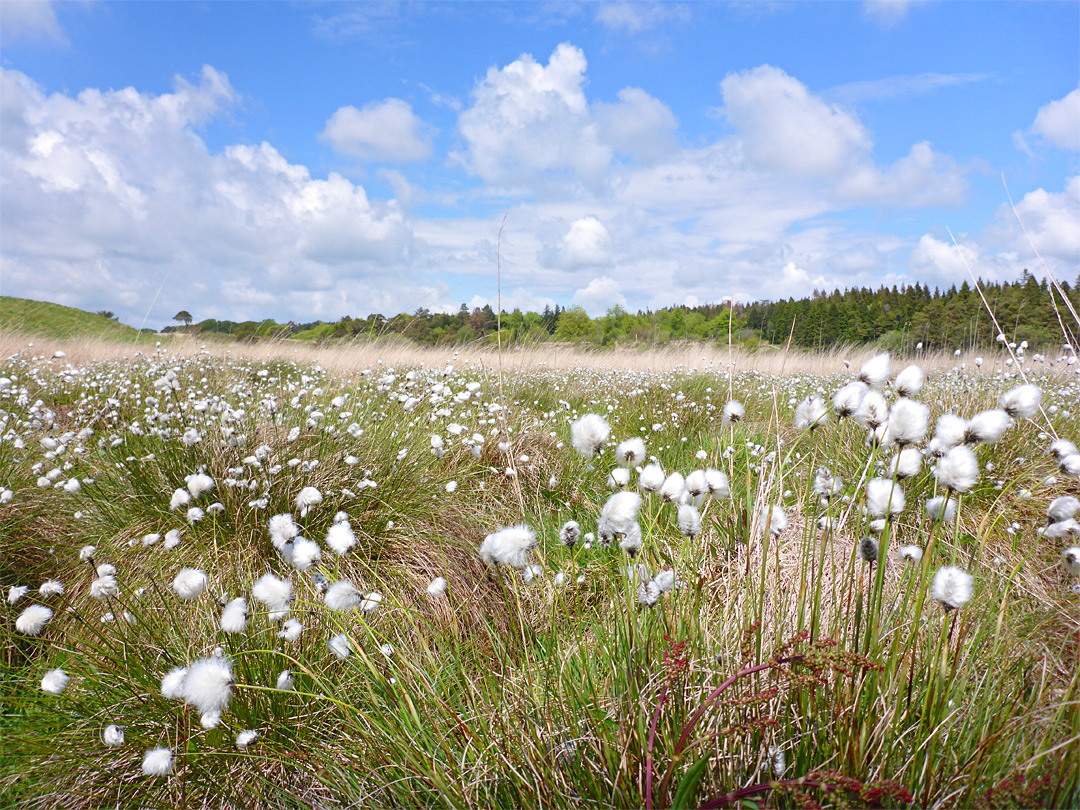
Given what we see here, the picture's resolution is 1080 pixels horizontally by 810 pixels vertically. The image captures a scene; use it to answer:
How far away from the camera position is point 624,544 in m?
1.53

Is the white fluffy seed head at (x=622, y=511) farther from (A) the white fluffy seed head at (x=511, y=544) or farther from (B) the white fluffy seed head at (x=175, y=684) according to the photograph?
(B) the white fluffy seed head at (x=175, y=684)

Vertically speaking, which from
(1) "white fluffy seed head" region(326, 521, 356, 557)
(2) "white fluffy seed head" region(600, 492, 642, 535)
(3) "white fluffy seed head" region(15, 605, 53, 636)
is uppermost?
(2) "white fluffy seed head" region(600, 492, 642, 535)

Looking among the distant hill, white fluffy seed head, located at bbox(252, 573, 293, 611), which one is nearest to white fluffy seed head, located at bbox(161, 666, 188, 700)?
white fluffy seed head, located at bbox(252, 573, 293, 611)

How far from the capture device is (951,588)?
1.29 metres

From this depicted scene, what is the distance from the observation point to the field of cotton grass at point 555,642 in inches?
52.3

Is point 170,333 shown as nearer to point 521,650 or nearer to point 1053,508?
point 521,650

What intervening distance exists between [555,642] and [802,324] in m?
25.4

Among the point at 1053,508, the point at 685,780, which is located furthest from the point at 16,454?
the point at 1053,508

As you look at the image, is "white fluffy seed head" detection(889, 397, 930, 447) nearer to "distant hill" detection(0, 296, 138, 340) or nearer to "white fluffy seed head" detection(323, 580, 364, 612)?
"white fluffy seed head" detection(323, 580, 364, 612)

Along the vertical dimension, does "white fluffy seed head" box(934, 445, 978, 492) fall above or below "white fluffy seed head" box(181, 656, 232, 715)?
above

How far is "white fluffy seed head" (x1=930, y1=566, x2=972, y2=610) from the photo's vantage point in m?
1.26

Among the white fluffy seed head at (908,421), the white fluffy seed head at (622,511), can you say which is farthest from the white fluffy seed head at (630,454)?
the white fluffy seed head at (908,421)

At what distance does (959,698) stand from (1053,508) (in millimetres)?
613

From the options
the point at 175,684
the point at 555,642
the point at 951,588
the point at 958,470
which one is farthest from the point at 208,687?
the point at 958,470
